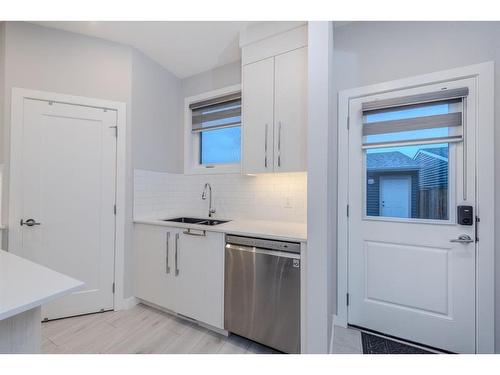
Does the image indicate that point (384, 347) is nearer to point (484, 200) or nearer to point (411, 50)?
point (484, 200)

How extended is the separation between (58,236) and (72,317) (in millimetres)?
808

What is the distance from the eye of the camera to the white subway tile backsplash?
242 cm

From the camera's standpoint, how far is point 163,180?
294cm

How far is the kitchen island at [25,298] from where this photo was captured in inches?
33.3

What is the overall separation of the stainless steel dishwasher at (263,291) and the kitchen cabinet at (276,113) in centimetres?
68

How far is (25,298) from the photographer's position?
85 cm

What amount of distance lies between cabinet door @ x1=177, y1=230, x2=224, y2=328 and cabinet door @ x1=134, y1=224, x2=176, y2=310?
12 centimetres

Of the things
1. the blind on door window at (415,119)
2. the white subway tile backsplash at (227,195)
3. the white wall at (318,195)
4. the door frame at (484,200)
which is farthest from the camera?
the white subway tile backsplash at (227,195)

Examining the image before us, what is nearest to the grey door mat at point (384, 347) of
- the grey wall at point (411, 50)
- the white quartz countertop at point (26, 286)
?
the grey wall at point (411, 50)

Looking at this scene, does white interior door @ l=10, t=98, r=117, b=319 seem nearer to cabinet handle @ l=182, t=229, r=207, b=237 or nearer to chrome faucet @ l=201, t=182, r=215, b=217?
cabinet handle @ l=182, t=229, r=207, b=237

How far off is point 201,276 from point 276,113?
1579mm

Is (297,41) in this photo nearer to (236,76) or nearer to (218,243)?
(236,76)

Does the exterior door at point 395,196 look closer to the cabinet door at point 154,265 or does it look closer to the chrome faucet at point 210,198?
the chrome faucet at point 210,198
